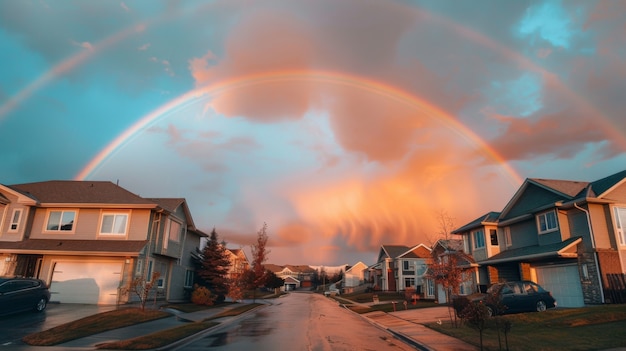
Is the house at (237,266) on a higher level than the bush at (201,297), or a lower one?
higher

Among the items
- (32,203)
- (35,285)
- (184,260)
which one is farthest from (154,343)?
(184,260)

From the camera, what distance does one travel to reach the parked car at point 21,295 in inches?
707

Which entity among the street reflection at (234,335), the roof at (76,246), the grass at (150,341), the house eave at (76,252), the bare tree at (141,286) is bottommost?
the street reflection at (234,335)

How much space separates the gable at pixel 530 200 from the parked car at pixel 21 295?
29.8 meters

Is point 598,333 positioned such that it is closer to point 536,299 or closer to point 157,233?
point 536,299

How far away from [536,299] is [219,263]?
2687cm

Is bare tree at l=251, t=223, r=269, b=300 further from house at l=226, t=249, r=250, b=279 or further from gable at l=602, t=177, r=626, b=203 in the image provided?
gable at l=602, t=177, r=626, b=203

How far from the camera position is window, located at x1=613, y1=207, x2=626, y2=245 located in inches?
899

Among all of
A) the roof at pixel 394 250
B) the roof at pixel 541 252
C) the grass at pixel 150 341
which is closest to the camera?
the grass at pixel 150 341

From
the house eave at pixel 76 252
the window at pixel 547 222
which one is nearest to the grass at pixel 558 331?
the window at pixel 547 222

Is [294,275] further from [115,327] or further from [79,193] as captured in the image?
[115,327]

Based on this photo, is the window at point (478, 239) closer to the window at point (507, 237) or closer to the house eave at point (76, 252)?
the window at point (507, 237)

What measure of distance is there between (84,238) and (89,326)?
532 inches

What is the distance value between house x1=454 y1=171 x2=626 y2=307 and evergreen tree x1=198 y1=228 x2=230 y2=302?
2329 centimetres
